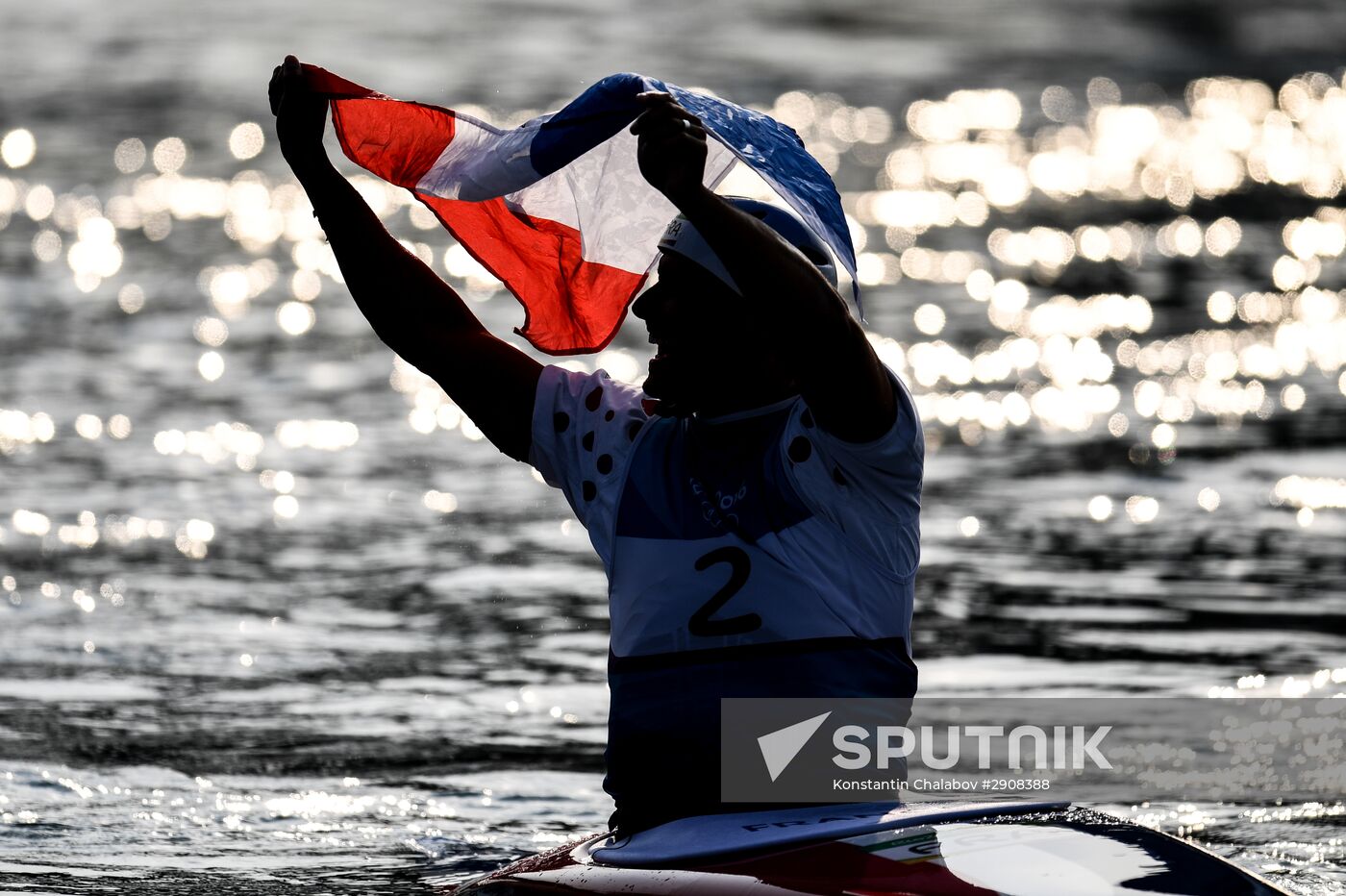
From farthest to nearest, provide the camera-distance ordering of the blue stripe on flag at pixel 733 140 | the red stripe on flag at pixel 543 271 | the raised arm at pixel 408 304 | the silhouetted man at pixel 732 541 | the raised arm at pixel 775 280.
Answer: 1. the red stripe on flag at pixel 543 271
2. the raised arm at pixel 408 304
3. the blue stripe on flag at pixel 733 140
4. the silhouetted man at pixel 732 541
5. the raised arm at pixel 775 280

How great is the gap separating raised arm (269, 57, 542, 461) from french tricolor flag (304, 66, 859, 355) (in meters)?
0.11

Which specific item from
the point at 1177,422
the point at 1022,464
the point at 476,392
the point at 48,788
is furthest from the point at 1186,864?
the point at 1177,422

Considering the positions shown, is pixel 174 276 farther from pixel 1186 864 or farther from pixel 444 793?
pixel 1186 864

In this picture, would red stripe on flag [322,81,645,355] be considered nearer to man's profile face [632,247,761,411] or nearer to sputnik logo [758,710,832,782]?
man's profile face [632,247,761,411]

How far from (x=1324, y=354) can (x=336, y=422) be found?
6.66m

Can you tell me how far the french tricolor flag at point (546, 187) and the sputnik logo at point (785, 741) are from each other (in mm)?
1167

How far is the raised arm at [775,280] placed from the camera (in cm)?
398

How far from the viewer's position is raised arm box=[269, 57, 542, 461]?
195 inches

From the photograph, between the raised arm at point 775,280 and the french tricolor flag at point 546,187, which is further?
the french tricolor flag at point 546,187

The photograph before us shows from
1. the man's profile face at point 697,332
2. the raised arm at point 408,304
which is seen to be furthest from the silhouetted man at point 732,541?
the raised arm at point 408,304

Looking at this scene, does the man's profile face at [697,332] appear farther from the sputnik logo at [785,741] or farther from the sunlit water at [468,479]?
the sunlit water at [468,479]

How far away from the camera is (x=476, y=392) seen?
196 inches

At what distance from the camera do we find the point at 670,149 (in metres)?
4.01

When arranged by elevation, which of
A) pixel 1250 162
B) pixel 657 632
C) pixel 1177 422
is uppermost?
pixel 1250 162
